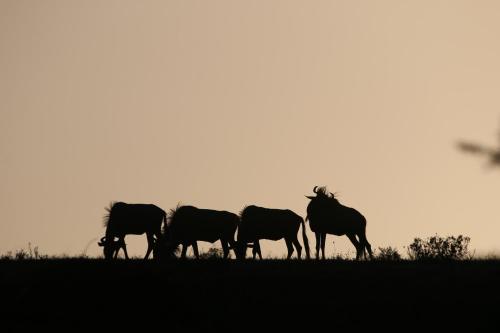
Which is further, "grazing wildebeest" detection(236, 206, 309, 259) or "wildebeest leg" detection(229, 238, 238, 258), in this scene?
"wildebeest leg" detection(229, 238, 238, 258)

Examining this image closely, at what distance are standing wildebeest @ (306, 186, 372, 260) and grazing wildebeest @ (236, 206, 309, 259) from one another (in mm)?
1509

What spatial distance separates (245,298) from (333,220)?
13627 millimetres

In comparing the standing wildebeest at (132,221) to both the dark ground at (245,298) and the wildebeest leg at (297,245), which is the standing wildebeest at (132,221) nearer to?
the wildebeest leg at (297,245)

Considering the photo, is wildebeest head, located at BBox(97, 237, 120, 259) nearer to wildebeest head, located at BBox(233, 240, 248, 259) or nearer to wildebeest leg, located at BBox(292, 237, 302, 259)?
wildebeest head, located at BBox(233, 240, 248, 259)

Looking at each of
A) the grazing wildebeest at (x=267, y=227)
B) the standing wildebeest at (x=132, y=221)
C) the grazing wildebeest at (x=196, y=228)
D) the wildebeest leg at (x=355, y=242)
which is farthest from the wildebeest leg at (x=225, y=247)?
the wildebeest leg at (x=355, y=242)

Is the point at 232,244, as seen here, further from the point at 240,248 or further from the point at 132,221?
the point at 132,221

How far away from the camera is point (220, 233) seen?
32625 mm

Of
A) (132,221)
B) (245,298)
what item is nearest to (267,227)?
(132,221)

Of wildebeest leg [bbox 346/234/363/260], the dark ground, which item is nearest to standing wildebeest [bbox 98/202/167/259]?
wildebeest leg [bbox 346/234/363/260]

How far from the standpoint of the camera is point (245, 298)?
17.8 meters

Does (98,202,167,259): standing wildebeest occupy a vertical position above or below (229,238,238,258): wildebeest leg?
above

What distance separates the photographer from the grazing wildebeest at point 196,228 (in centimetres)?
3116

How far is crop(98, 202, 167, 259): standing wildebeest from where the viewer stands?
3103cm

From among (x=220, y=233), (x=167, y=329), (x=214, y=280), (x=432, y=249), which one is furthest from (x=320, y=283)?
(x=220, y=233)
